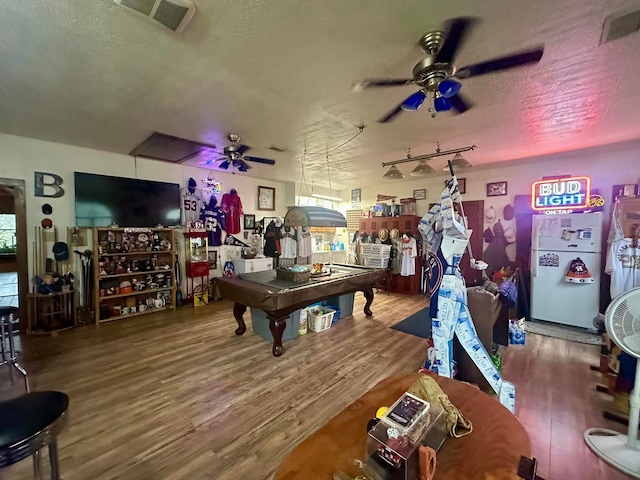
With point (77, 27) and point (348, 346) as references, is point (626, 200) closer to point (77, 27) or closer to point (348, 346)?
point (348, 346)

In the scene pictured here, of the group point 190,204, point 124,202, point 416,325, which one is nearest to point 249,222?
point 190,204

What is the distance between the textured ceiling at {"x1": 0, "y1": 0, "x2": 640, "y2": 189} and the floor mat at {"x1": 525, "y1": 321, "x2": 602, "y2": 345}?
106 inches

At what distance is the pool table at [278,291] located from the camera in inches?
117

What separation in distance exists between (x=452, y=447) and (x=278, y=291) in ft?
7.13

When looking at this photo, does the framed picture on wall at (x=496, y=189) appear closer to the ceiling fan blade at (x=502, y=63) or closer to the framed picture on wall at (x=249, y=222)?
the ceiling fan blade at (x=502, y=63)

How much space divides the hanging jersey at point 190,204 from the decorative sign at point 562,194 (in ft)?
19.7

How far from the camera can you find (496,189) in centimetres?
546

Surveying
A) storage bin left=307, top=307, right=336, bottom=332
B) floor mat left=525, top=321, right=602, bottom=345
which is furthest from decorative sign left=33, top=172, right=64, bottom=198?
floor mat left=525, top=321, right=602, bottom=345

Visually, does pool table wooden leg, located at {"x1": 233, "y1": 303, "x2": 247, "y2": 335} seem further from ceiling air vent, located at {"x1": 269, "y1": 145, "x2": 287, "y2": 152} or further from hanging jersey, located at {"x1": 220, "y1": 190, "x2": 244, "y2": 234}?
hanging jersey, located at {"x1": 220, "y1": 190, "x2": 244, "y2": 234}

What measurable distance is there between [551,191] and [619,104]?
1.83 meters

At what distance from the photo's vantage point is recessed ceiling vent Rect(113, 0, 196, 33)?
1474mm

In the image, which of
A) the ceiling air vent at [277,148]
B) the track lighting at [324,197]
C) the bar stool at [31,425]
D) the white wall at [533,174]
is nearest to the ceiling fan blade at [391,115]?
the ceiling air vent at [277,148]

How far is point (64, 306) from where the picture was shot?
3941 mm

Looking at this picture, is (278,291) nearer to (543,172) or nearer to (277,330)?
(277,330)
